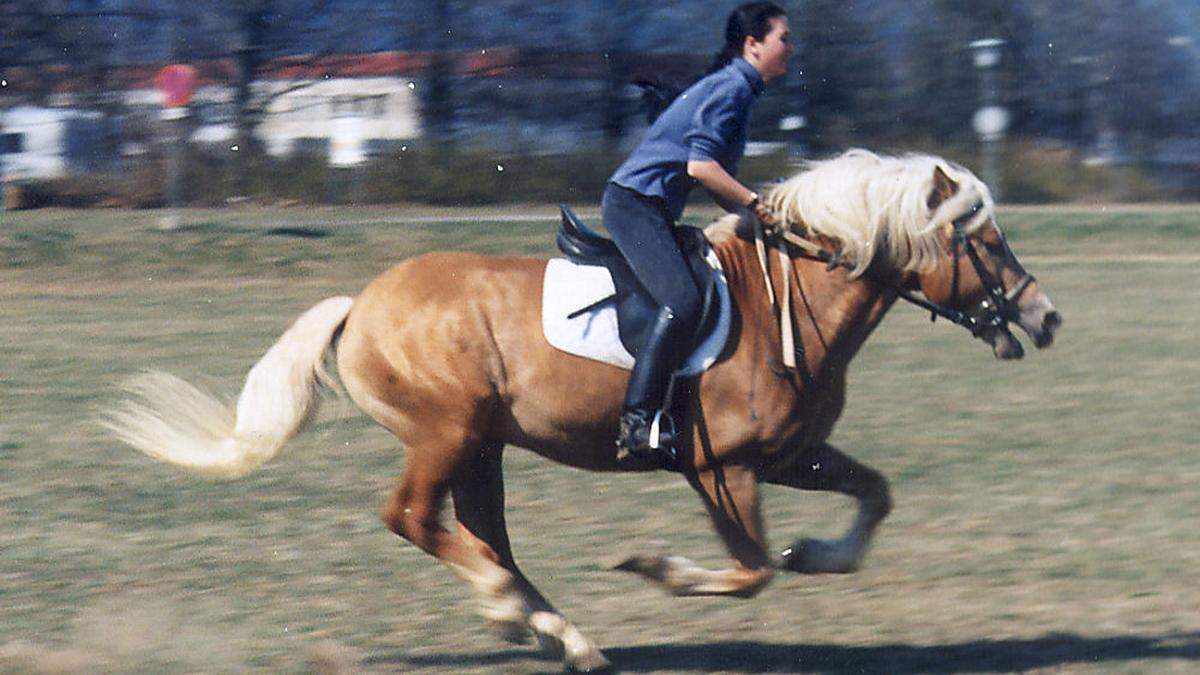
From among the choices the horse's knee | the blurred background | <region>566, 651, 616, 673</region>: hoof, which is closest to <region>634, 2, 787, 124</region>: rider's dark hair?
the horse's knee

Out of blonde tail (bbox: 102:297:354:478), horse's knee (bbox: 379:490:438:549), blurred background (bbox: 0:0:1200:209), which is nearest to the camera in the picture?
horse's knee (bbox: 379:490:438:549)

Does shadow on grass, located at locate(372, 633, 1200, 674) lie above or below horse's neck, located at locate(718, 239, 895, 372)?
below

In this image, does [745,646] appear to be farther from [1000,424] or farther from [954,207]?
[1000,424]

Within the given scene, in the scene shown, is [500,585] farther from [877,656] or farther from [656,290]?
[877,656]

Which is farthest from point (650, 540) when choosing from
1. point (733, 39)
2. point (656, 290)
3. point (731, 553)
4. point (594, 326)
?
point (733, 39)

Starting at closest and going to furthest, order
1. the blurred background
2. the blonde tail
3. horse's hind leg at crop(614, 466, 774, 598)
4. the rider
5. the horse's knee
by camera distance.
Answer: horse's hind leg at crop(614, 466, 774, 598) < the rider < the horse's knee < the blonde tail < the blurred background

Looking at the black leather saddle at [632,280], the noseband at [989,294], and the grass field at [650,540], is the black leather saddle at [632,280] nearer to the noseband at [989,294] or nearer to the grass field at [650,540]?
the noseband at [989,294]

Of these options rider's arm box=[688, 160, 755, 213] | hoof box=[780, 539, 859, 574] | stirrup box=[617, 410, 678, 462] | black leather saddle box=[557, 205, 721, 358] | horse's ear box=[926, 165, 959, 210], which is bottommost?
hoof box=[780, 539, 859, 574]

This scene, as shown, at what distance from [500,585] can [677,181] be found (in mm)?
1497

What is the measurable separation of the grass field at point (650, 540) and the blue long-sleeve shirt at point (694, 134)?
1.65 meters

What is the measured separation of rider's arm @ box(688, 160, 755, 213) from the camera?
5379mm

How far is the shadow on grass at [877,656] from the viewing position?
552cm

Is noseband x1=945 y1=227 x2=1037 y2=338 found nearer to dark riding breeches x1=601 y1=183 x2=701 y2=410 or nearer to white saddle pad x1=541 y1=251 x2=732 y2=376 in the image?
white saddle pad x1=541 y1=251 x2=732 y2=376

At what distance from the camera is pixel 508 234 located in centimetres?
2377
